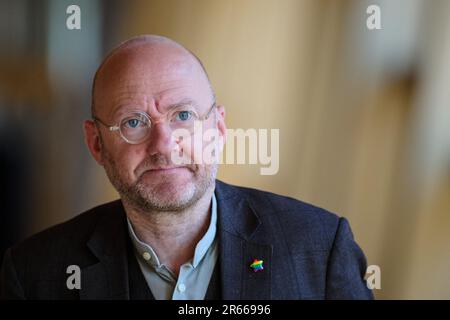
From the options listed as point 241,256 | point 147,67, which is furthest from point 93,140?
point 241,256

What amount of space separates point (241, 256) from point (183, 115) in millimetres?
427

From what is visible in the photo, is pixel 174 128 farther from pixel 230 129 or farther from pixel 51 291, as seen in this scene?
pixel 51 291

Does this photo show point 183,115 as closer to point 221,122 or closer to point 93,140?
point 221,122

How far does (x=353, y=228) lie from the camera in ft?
5.34

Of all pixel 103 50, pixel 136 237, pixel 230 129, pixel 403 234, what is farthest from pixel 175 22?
pixel 403 234

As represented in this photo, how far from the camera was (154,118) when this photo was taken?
138 centimetres

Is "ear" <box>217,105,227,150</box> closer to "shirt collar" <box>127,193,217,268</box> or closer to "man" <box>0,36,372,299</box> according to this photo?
"man" <box>0,36,372,299</box>

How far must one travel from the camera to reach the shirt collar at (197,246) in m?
1.48

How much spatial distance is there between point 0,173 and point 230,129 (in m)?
0.78

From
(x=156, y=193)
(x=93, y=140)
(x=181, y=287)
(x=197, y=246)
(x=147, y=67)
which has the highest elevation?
(x=147, y=67)

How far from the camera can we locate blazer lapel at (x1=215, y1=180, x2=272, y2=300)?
1.43 m

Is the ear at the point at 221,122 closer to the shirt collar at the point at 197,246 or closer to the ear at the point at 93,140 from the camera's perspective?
the shirt collar at the point at 197,246

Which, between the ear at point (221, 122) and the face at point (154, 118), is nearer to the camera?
the face at point (154, 118)

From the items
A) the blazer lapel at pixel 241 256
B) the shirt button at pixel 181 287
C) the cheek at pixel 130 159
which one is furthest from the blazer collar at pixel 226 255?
the cheek at pixel 130 159
